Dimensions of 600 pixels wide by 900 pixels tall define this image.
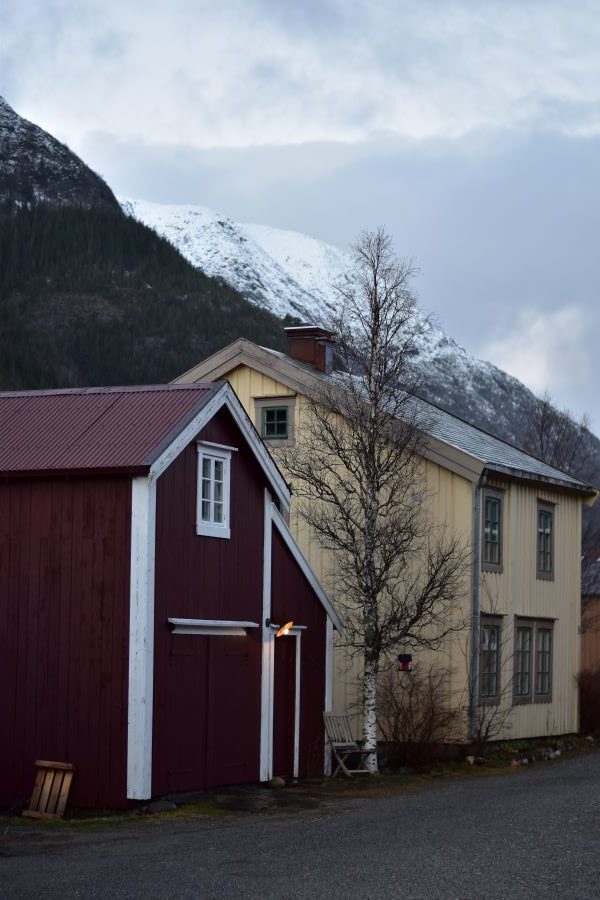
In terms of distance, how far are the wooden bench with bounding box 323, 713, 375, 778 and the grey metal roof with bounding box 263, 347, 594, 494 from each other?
549 centimetres

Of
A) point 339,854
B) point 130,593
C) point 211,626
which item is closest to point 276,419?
point 211,626

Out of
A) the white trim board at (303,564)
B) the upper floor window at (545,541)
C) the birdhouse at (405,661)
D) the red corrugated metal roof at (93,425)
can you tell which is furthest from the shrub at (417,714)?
the red corrugated metal roof at (93,425)

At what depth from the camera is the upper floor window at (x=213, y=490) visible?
2052cm

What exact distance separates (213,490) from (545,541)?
12096 mm

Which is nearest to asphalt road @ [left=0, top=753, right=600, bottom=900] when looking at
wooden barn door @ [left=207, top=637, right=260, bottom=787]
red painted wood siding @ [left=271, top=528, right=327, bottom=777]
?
wooden barn door @ [left=207, top=637, right=260, bottom=787]

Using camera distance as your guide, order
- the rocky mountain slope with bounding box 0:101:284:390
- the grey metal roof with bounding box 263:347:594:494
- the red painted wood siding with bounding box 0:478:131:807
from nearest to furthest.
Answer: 1. the red painted wood siding with bounding box 0:478:131:807
2. the grey metal roof with bounding box 263:347:594:494
3. the rocky mountain slope with bounding box 0:101:284:390

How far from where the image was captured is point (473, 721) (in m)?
26.8

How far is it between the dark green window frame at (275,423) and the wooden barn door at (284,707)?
6.39 m

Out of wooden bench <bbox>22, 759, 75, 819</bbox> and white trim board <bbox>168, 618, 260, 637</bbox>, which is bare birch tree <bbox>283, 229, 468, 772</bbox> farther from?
wooden bench <bbox>22, 759, 75, 819</bbox>

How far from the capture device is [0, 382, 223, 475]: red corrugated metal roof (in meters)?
19.2

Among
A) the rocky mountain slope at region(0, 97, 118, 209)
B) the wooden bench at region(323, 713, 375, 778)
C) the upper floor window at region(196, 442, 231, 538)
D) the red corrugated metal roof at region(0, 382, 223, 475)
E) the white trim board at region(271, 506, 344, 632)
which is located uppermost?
the rocky mountain slope at region(0, 97, 118, 209)

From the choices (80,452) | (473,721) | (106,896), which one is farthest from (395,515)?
(106,896)

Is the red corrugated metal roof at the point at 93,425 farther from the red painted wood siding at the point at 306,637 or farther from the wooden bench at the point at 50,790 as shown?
the wooden bench at the point at 50,790

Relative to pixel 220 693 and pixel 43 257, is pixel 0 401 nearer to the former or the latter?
pixel 220 693
